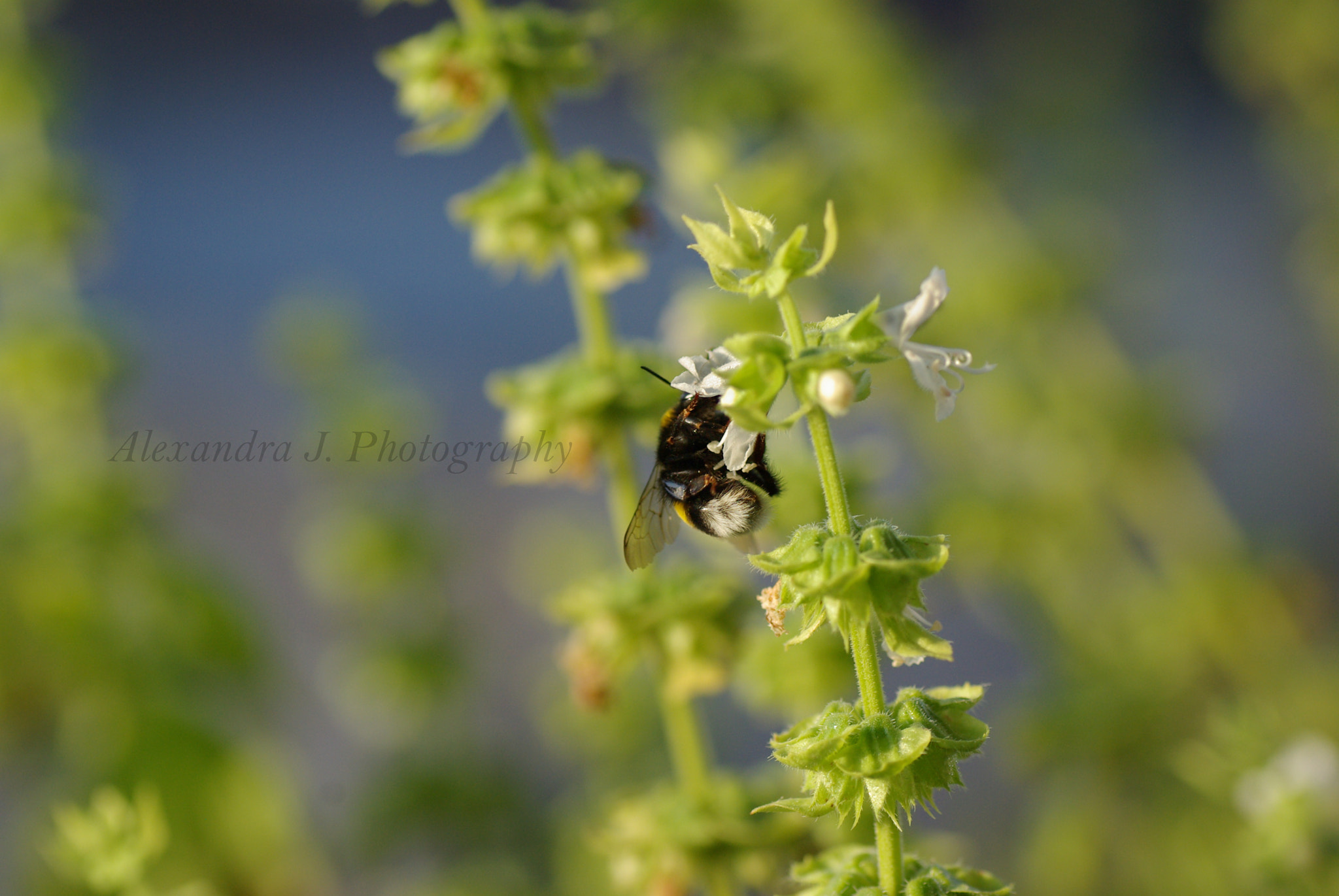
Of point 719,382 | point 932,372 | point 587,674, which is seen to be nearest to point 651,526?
point 587,674

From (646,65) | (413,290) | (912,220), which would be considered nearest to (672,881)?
(646,65)

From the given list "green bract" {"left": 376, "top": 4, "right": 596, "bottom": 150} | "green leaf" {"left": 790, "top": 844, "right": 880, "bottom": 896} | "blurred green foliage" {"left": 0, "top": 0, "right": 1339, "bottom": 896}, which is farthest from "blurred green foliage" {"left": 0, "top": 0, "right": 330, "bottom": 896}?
"green leaf" {"left": 790, "top": 844, "right": 880, "bottom": 896}

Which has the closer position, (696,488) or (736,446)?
(736,446)

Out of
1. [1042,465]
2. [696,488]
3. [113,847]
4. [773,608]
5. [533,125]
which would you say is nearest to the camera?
[773,608]

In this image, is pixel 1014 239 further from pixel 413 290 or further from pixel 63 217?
pixel 413 290

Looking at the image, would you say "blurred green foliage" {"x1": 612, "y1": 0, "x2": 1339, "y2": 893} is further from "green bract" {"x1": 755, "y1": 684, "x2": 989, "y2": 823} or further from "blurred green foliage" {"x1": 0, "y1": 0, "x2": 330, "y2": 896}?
"blurred green foliage" {"x1": 0, "y1": 0, "x2": 330, "y2": 896}

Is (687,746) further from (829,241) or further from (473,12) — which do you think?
(473,12)

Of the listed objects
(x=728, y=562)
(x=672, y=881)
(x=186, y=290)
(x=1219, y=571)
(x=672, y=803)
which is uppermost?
(x=186, y=290)
